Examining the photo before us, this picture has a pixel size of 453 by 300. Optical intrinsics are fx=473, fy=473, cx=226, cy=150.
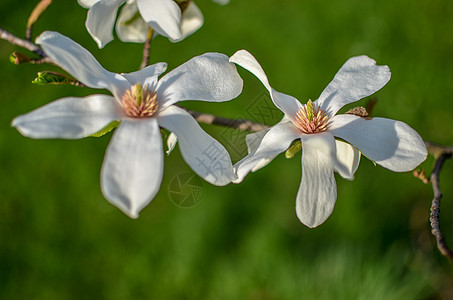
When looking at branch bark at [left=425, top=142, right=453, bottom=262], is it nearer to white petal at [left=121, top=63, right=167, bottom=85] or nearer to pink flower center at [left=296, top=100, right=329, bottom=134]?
pink flower center at [left=296, top=100, right=329, bottom=134]

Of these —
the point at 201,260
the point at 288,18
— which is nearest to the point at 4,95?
the point at 201,260

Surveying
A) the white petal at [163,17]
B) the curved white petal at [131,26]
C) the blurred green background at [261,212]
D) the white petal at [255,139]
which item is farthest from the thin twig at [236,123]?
the blurred green background at [261,212]

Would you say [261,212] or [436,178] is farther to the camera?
[261,212]

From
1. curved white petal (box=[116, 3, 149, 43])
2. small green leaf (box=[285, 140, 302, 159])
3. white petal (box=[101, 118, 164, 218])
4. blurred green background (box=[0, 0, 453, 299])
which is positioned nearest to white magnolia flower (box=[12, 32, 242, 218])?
white petal (box=[101, 118, 164, 218])

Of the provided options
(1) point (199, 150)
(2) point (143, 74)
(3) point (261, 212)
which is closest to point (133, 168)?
(1) point (199, 150)

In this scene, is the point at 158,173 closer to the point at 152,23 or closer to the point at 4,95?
the point at 152,23

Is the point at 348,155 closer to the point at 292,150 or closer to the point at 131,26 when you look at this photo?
the point at 292,150

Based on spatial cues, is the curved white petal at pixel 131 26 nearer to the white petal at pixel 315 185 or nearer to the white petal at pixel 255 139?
the white petal at pixel 255 139
